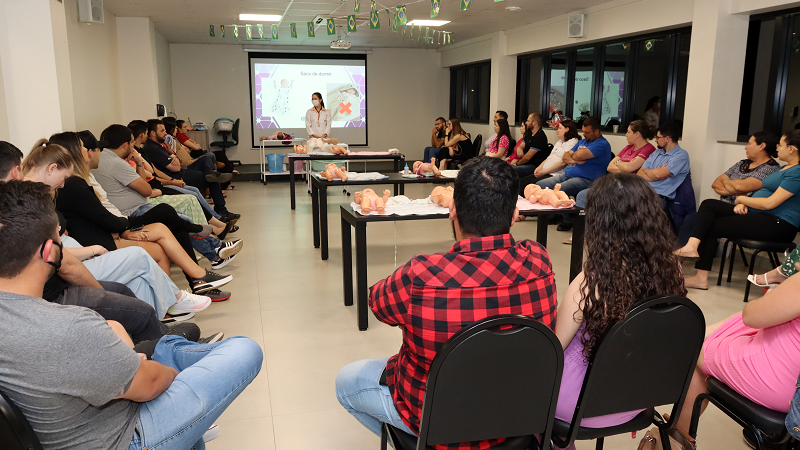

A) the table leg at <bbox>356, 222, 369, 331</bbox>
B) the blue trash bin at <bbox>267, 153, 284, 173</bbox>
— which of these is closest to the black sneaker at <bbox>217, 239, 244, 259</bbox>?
the table leg at <bbox>356, 222, 369, 331</bbox>

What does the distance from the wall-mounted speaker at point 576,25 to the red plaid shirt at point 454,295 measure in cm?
662

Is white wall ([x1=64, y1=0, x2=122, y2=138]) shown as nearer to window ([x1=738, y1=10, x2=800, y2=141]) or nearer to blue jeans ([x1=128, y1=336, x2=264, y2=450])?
blue jeans ([x1=128, y1=336, x2=264, y2=450])

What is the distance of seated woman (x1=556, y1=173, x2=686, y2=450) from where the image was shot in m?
1.56

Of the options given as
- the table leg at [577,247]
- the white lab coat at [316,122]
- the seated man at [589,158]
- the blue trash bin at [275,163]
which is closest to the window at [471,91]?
the white lab coat at [316,122]

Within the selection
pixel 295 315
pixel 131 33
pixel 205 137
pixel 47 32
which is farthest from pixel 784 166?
pixel 205 137

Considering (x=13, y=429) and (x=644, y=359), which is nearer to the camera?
(x=13, y=429)

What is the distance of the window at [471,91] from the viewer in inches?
429

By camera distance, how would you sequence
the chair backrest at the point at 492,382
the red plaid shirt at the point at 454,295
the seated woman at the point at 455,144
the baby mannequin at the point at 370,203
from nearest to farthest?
the chair backrest at the point at 492,382, the red plaid shirt at the point at 454,295, the baby mannequin at the point at 370,203, the seated woman at the point at 455,144

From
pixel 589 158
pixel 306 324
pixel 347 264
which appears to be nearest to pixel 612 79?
pixel 589 158

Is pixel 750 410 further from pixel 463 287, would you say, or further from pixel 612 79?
pixel 612 79

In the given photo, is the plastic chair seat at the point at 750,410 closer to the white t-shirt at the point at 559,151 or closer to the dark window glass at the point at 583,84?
the white t-shirt at the point at 559,151

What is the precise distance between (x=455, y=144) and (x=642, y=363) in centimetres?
846

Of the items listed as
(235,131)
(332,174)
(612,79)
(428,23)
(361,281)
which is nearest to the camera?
(361,281)

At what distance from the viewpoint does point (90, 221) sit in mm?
3211
